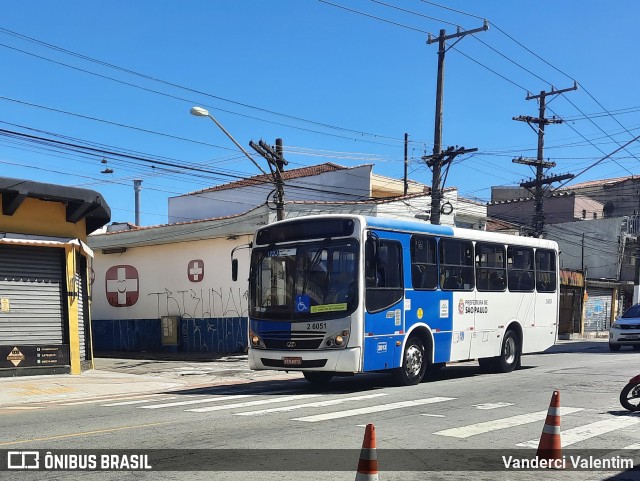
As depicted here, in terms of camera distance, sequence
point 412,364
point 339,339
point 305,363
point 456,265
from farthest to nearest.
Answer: point 456,265 → point 412,364 → point 305,363 → point 339,339

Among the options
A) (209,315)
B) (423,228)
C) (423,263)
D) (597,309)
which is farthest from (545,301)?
(597,309)

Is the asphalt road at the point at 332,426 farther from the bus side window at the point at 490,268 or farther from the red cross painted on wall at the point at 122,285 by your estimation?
the red cross painted on wall at the point at 122,285

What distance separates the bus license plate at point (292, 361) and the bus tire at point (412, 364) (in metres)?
2.12

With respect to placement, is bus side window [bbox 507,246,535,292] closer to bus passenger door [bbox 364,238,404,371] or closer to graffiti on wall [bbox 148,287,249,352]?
bus passenger door [bbox 364,238,404,371]

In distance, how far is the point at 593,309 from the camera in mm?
44688

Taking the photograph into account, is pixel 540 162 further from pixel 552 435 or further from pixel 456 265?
pixel 552 435

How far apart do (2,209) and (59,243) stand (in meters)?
1.74

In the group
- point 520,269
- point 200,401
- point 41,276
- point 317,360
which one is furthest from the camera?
point 41,276

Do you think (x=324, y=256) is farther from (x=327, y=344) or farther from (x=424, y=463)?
(x=424, y=463)

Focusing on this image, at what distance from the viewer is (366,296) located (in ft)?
41.8

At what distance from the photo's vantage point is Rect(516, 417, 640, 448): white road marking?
324 inches

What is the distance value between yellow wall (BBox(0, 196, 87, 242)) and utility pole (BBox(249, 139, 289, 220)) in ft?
19.8

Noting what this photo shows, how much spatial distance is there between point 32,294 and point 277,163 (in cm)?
853

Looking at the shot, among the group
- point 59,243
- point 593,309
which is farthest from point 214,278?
point 593,309
